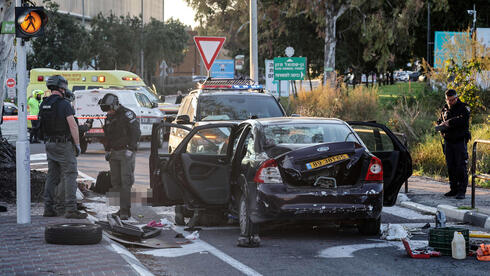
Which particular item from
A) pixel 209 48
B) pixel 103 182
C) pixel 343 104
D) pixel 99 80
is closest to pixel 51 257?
pixel 103 182

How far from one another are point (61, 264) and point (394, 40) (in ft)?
126

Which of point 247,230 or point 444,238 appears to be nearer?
point 444,238

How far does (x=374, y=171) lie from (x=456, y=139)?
13.8 ft

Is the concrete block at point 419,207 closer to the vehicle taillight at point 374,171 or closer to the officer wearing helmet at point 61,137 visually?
the vehicle taillight at point 374,171

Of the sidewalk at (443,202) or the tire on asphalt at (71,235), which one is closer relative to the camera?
the tire on asphalt at (71,235)

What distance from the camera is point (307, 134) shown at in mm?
10273

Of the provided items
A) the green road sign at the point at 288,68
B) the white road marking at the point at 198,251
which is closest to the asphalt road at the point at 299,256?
the white road marking at the point at 198,251

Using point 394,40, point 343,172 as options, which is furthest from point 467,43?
point 394,40

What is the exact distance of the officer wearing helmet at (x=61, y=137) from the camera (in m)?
11.1

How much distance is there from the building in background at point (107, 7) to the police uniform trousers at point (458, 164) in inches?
2559

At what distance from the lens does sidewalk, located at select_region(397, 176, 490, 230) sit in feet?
38.0

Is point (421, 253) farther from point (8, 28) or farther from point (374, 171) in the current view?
point (8, 28)

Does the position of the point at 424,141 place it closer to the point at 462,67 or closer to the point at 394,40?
the point at 462,67

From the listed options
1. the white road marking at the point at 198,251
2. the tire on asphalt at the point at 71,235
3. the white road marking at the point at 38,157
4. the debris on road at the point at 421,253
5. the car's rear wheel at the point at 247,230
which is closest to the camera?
the white road marking at the point at 198,251
